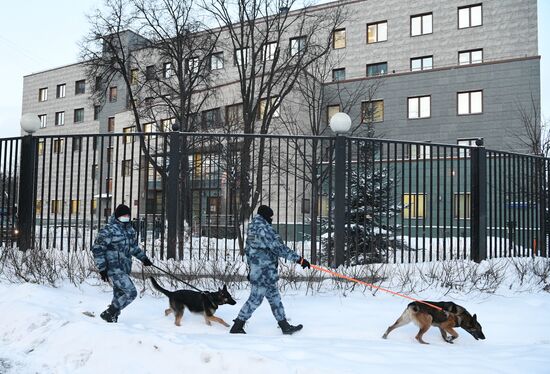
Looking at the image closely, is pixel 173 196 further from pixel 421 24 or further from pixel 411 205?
pixel 421 24

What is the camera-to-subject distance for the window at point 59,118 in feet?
158

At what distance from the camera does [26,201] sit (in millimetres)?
9438

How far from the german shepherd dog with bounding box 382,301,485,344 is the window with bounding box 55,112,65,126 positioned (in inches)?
1902

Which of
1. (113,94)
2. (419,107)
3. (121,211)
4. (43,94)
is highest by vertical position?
(43,94)

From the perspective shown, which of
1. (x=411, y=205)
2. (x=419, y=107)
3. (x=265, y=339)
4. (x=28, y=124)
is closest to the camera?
(x=265, y=339)

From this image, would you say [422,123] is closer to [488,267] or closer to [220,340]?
[488,267]

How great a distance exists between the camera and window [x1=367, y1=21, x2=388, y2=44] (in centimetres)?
3133

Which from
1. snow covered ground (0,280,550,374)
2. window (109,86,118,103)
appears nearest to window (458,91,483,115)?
snow covered ground (0,280,550,374)

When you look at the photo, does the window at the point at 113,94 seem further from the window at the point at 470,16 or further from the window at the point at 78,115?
the window at the point at 470,16

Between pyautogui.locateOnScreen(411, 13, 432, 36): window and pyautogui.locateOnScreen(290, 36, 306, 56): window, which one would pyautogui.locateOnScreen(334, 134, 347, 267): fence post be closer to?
pyautogui.locateOnScreen(290, 36, 306, 56): window

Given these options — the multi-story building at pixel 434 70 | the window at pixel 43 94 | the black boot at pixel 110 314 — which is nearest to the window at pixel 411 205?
the black boot at pixel 110 314

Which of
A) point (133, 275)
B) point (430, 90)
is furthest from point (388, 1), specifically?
point (133, 275)

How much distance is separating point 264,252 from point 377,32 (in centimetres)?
2816

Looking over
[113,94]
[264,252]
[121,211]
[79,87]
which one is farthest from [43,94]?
[264,252]
